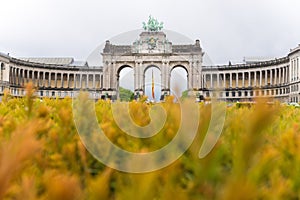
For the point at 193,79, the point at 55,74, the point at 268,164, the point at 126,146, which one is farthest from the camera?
the point at 55,74

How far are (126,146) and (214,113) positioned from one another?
1.13ft

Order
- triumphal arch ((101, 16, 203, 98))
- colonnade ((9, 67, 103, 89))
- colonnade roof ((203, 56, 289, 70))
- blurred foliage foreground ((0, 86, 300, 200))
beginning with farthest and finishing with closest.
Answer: colonnade ((9, 67, 103, 89)) < triumphal arch ((101, 16, 203, 98)) < colonnade roof ((203, 56, 289, 70)) < blurred foliage foreground ((0, 86, 300, 200))

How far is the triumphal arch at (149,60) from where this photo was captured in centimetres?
6975

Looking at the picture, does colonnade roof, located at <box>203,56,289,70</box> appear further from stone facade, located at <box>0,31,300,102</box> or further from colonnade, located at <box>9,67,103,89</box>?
colonnade, located at <box>9,67,103,89</box>

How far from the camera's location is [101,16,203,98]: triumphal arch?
69.8 meters

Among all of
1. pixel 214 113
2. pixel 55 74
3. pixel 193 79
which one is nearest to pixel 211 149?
pixel 214 113

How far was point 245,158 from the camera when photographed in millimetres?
581

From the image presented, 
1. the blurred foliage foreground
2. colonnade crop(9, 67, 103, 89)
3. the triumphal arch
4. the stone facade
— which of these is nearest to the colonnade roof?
the stone facade

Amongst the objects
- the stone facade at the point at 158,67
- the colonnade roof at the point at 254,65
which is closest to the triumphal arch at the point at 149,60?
the stone facade at the point at 158,67

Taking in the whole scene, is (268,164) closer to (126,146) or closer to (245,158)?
(245,158)

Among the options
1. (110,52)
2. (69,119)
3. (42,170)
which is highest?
(110,52)

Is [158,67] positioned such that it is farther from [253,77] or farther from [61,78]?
[61,78]

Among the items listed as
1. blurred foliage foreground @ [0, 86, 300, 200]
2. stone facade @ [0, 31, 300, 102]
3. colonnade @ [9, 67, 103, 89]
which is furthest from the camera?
colonnade @ [9, 67, 103, 89]

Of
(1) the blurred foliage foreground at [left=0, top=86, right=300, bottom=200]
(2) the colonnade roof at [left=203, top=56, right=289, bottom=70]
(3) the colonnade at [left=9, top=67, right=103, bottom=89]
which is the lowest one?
(1) the blurred foliage foreground at [left=0, top=86, right=300, bottom=200]
